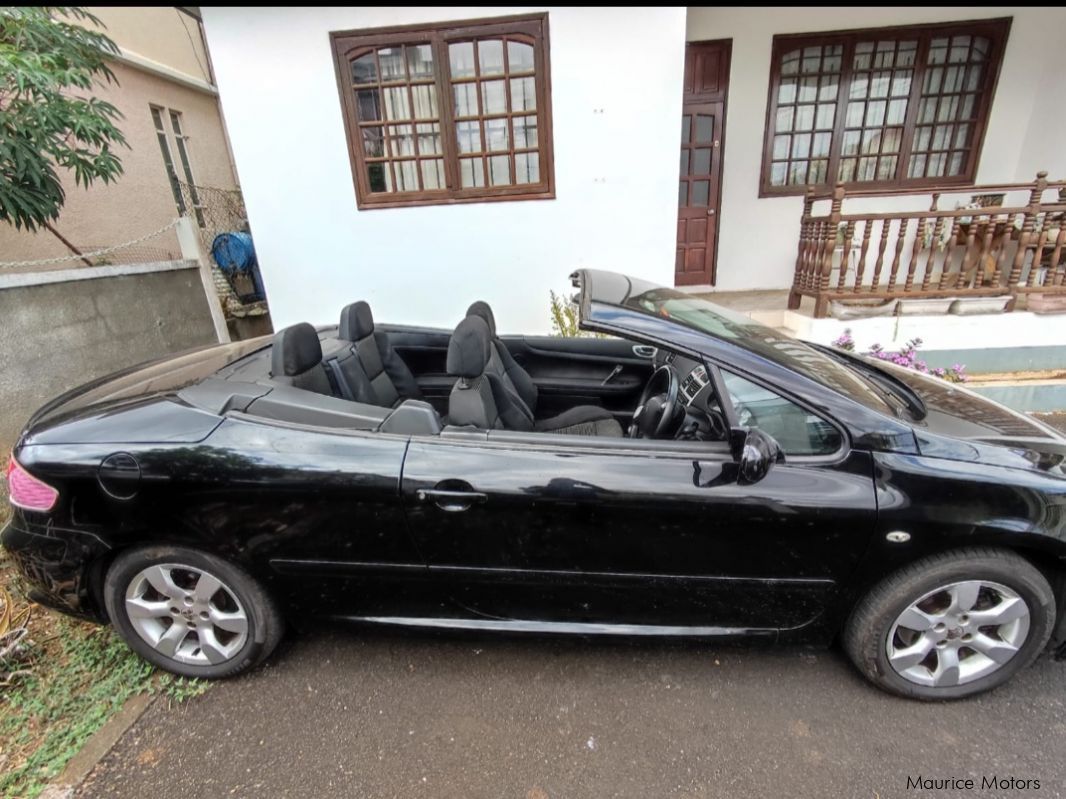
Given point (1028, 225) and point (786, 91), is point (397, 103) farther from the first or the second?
point (1028, 225)

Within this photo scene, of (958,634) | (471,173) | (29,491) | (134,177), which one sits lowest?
(958,634)

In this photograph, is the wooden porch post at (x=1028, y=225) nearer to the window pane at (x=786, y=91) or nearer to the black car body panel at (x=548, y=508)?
the window pane at (x=786, y=91)

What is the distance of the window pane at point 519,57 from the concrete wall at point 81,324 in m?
3.92

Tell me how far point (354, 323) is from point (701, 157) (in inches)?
212

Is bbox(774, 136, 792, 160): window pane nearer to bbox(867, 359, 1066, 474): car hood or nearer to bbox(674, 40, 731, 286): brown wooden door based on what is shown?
bbox(674, 40, 731, 286): brown wooden door

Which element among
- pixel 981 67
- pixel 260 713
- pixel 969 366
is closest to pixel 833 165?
pixel 981 67

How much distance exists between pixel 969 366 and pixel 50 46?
25.2 feet

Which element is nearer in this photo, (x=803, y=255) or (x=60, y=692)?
(x=60, y=692)

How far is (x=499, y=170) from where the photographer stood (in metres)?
5.04

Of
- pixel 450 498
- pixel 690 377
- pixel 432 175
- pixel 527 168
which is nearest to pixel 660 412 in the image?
pixel 690 377

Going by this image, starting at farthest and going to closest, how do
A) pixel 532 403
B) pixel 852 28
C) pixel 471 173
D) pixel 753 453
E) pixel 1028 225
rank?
pixel 852 28
pixel 471 173
pixel 1028 225
pixel 532 403
pixel 753 453

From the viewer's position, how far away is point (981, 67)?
5.90 metres

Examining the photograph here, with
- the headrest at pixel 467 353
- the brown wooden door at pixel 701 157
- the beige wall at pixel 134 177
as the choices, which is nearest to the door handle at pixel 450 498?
the headrest at pixel 467 353

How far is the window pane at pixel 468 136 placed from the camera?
4895 mm
